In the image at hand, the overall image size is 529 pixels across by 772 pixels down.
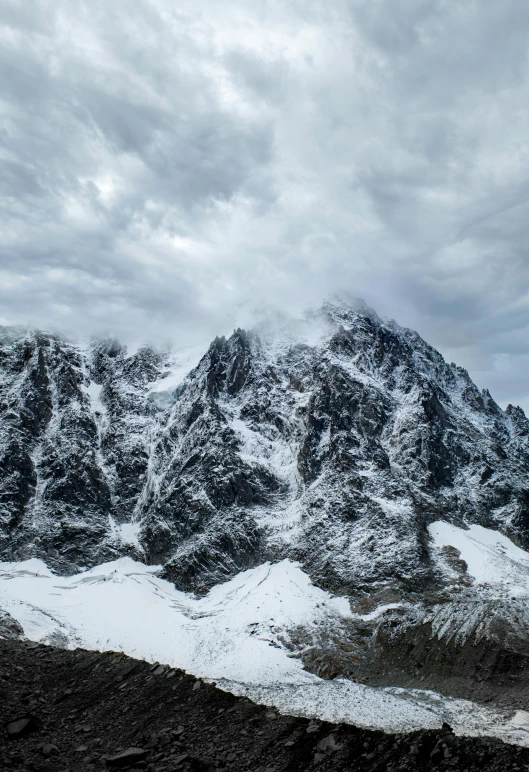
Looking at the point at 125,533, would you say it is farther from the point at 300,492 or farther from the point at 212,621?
the point at 212,621

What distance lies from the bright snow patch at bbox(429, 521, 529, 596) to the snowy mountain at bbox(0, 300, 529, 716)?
2.52 feet

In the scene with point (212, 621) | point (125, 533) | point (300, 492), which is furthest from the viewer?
point (125, 533)

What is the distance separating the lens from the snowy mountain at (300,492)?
340 ft

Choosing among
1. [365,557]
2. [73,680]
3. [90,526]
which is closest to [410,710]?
[73,680]

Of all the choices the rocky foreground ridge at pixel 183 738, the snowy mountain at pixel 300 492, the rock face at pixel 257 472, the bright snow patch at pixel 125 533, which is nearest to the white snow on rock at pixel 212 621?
the snowy mountain at pixel 300 492

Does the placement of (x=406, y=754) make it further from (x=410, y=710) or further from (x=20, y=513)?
(x=20, y=513)

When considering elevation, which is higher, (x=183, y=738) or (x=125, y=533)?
(x=125, y=533)

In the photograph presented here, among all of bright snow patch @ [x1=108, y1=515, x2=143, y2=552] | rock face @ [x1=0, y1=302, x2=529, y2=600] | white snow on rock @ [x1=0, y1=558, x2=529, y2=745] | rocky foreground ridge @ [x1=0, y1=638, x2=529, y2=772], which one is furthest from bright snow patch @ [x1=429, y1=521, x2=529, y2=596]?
rocky foreground ridge @ [x1=0, y1=638, x2=529, y2=772]

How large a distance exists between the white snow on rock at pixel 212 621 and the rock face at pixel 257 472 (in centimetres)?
657

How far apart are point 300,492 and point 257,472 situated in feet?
49.3

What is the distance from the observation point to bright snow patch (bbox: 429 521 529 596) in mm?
113000

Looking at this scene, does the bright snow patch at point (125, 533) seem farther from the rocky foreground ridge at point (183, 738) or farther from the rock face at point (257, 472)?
the rocky foreground ridge at point (183, 738)

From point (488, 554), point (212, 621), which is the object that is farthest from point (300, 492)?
point (212, 621)

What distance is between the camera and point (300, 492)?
155m
